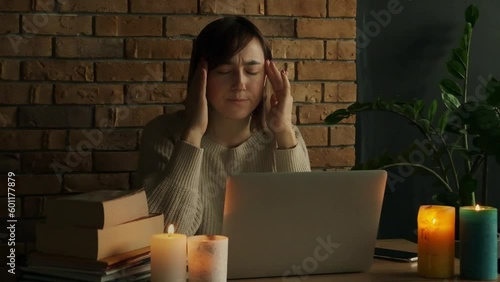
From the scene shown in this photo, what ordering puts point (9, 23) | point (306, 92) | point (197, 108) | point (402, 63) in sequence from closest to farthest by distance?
point (197, 108) → point (9, 23) → point (306, 92) → point (402, 63)

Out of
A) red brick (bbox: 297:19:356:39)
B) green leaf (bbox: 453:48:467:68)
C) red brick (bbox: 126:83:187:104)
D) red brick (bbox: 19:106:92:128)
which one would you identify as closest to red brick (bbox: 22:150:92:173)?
red brick (bbox: 19:106:92:128)

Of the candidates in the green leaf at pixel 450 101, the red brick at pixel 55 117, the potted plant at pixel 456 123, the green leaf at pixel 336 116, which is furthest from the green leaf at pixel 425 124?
the red brick at pixel 55 117

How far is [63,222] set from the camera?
1.50 metres

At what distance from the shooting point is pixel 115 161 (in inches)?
106

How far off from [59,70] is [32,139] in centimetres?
27

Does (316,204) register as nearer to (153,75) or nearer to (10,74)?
(153,75)

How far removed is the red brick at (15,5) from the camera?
2535mm

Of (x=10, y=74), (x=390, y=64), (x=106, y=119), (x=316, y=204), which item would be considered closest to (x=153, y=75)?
(x=106, y=119)

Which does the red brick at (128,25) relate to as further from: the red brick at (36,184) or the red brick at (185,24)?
the red brick at (36,184)

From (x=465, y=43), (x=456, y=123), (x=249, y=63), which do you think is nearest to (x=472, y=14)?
(x=465, y=43)

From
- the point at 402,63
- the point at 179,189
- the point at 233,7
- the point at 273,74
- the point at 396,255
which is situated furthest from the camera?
the point at 402,63

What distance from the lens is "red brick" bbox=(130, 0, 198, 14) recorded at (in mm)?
2684

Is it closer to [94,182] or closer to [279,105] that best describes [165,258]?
[279,105]

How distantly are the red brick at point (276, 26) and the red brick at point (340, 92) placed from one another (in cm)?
27
